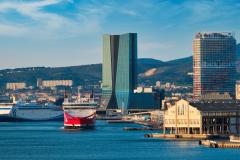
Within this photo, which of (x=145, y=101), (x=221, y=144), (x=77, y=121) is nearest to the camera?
(x=221, y=144)

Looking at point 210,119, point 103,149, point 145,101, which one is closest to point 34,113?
point 145,101

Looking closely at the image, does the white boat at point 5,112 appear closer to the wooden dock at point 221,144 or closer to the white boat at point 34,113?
the white boat at point 34,113

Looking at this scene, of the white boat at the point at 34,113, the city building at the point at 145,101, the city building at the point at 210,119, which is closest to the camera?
the city building at the point at 210,119

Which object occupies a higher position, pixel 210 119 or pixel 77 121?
pixel 210 119

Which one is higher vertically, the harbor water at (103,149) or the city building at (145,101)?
the city building at (145,101)

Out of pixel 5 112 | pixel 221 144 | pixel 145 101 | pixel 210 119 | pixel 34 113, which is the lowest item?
pixel 221 144

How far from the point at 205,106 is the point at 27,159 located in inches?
1046

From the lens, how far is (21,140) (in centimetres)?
9025

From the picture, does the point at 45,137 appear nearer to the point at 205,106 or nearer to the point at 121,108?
the point at 205,106

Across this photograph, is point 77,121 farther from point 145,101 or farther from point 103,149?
point 145,101

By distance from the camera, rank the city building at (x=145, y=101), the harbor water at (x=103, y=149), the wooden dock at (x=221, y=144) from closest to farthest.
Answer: the harbor water at (x=103, y=149) → the wooden dock at (x=221, y=144) → the city building at (x=145, y=101)

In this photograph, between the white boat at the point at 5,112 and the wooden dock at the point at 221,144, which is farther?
the white boat at the point at 5,112

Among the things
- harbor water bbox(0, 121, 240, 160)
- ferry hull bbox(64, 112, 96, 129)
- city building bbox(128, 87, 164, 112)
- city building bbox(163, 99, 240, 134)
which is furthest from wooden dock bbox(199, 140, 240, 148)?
city building bbox(128, 87, 164, 112)

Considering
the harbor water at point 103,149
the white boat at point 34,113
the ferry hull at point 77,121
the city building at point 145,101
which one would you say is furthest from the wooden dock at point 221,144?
the city building at point 145,101
